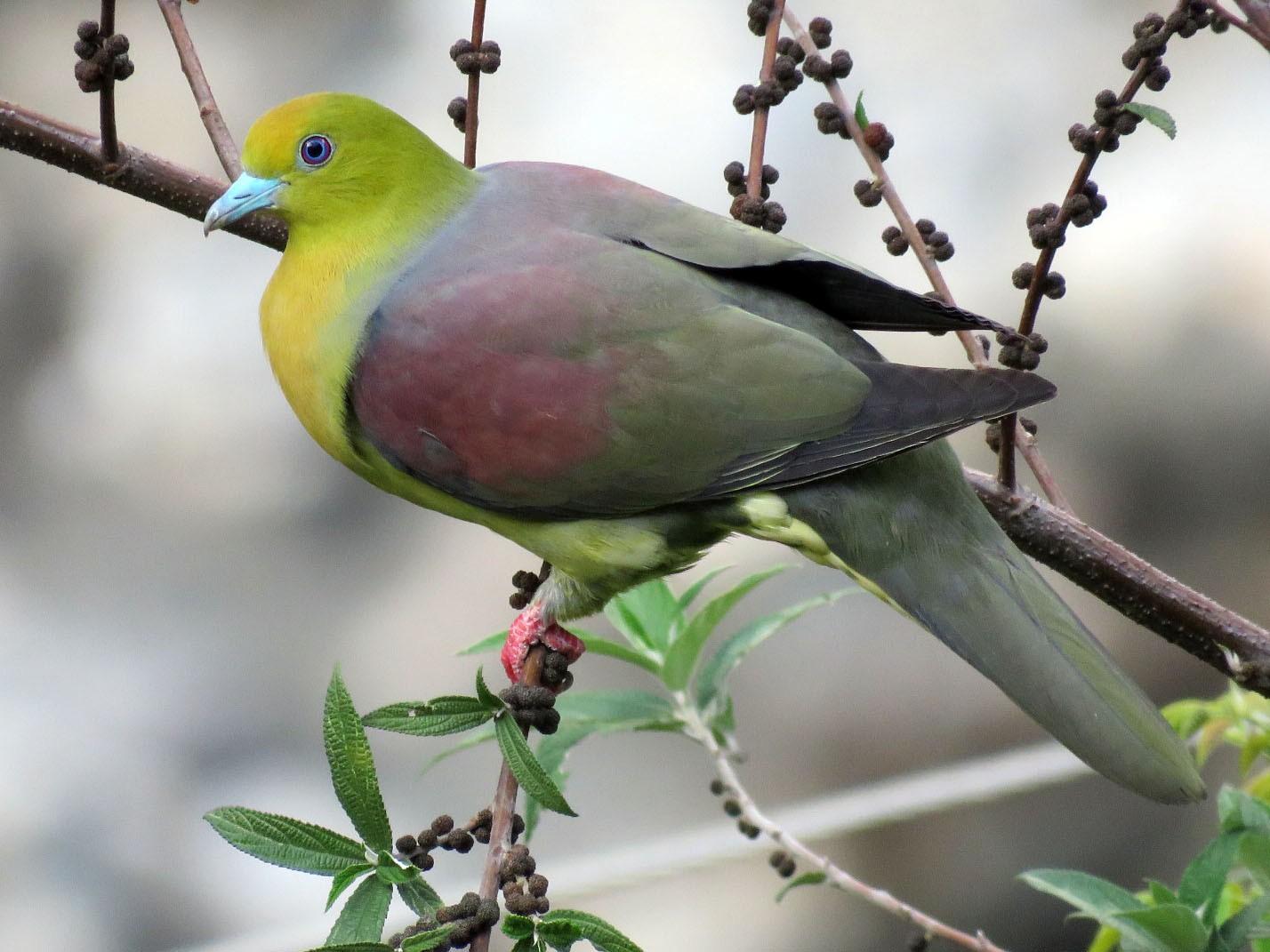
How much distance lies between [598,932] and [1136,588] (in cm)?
79

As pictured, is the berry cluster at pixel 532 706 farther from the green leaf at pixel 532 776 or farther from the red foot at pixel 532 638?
the red foot at pixel 532 638

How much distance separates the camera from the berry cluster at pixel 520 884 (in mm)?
1269

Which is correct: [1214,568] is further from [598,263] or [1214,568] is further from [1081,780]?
[598,263]

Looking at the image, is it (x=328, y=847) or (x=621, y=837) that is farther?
(x=621, y=837)

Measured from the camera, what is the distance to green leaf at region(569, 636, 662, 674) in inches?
76.3

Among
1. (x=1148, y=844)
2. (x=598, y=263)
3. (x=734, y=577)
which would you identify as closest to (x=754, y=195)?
(x=598, y=263)

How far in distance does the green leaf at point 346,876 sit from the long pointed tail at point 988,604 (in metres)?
0.72

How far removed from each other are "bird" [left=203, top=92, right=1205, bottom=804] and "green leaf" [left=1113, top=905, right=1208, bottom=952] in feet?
0.64

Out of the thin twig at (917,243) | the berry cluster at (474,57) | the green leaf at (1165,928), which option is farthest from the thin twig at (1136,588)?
the berry cluster at (474,57)

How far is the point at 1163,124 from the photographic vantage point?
4.67 ft

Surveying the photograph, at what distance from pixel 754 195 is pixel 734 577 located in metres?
2.43

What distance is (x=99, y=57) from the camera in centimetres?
163

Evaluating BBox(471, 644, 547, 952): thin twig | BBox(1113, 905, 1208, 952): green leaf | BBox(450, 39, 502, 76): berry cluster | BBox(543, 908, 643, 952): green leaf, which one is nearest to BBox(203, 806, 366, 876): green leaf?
BBox(471, 644, 547, 952): thin twig

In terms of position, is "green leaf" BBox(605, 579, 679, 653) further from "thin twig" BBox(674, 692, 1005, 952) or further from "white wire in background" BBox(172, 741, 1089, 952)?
"white wire in background" BBox(172, 741, 1089, 952)
